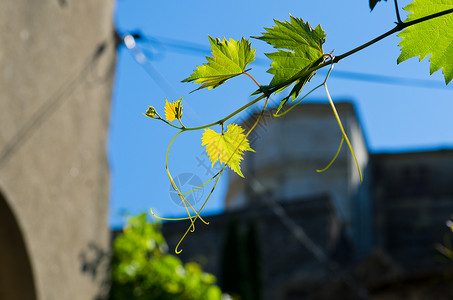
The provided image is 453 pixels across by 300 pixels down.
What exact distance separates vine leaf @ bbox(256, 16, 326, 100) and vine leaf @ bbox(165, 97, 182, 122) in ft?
0.22

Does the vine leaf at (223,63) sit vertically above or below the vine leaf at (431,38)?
above

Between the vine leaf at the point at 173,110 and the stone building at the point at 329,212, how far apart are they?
12.9 meters

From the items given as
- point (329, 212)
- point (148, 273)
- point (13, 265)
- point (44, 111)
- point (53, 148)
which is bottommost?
point (329, 212)

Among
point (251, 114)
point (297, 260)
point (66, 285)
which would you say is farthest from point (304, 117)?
point (251, 114)

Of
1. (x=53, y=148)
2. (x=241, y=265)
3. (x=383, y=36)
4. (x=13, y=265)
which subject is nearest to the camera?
(x=383, y=36)

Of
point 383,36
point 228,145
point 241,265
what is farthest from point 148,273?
point 241,265

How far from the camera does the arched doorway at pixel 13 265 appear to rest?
2363 mm

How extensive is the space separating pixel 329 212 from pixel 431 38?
51.2ft

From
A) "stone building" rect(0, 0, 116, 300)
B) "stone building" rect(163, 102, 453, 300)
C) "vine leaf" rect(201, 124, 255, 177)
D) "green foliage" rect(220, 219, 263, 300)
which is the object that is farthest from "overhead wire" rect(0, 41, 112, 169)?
"stone building" rect(163, 102, 453, 300)

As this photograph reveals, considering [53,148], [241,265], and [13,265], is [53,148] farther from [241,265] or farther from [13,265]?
[241,265]

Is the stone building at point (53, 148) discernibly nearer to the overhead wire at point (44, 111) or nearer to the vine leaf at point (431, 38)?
the overhead wire at point (44, 111)

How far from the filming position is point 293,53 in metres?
0.48

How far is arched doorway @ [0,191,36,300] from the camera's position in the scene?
2.36 meters

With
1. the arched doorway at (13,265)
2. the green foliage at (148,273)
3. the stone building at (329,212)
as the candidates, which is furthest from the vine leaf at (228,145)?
the stone building at (329,212)
